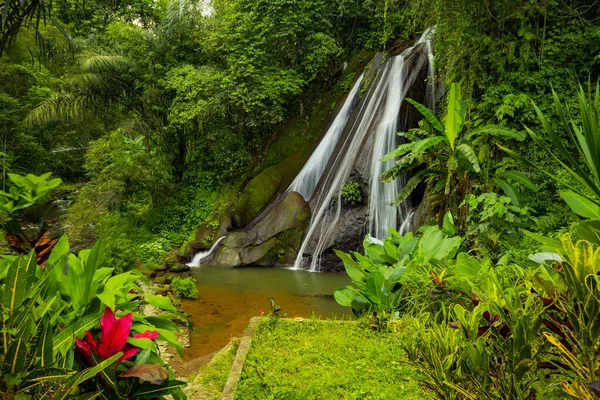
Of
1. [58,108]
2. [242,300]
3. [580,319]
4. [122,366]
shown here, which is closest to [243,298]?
[242,300]

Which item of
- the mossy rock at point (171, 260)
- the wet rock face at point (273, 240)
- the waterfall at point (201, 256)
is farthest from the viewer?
the waterfall at point (201, 256)

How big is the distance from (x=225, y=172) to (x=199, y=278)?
17.7 feet

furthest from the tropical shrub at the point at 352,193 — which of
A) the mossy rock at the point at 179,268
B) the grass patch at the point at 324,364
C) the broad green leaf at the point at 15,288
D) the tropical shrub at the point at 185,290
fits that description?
the broad green leaf at the point at 15,288

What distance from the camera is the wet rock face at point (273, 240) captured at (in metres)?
10.5

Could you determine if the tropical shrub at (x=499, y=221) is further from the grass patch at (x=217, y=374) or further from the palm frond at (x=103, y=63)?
the palm frond at (x=103, y=63)

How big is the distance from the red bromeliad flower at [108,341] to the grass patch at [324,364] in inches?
42.4

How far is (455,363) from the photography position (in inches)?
61.8

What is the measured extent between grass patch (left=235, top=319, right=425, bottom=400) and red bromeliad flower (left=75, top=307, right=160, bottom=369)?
1.08m

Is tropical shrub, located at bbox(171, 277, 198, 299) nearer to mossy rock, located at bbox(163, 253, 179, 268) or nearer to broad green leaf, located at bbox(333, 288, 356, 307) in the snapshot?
mossy rock, located at bbox(163, 253, 179, 268)

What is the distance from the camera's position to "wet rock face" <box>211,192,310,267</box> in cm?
1054

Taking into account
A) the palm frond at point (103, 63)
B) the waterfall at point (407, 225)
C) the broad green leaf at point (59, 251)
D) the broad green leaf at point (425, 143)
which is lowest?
the waterfall at point (407, 225)

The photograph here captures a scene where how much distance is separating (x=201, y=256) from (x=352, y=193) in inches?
183

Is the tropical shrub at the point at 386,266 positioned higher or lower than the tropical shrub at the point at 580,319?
lower

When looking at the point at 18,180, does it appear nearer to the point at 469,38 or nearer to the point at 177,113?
the point at 469,38
